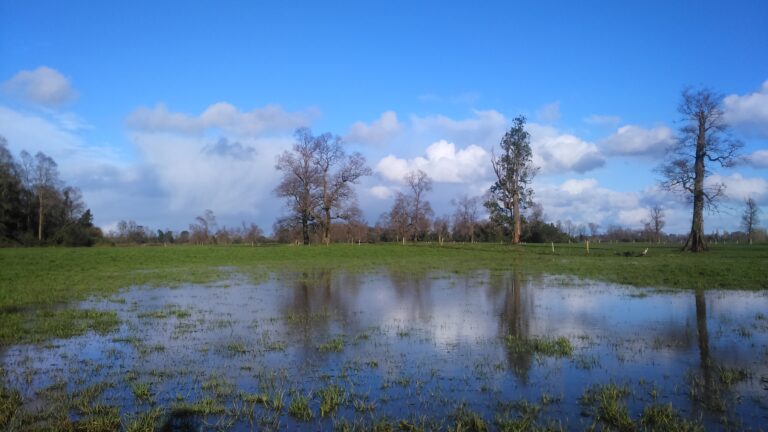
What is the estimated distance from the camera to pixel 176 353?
31.8 ft

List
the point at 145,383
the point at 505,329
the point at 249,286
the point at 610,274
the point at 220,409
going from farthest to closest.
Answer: the point at 610,274 < the point at 249,286 < the point at 505,329 < the point at 145,383 < the point at 220,409

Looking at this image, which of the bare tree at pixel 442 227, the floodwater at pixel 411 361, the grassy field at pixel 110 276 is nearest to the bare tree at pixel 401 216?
the bare tree at pixel 442 227

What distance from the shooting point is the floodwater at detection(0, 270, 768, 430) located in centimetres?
639

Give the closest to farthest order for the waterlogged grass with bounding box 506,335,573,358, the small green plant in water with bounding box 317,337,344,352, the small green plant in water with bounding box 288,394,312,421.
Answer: the small green plant in water with bounding box 288,394,312,421 → the waterlogged grass with bounding box 506,335,573,358 → the small green plant in water with bounding box 317,337,344,352

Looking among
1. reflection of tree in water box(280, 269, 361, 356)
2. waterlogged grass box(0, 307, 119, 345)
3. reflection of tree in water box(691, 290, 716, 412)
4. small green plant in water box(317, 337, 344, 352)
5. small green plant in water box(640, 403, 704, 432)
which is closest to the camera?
small green plant in water box(640, 403, 704, 432)

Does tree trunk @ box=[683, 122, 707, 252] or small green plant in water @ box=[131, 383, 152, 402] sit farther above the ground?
tree trunk @ box=[683, 122, 707, 252]

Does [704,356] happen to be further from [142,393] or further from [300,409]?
[142,393]

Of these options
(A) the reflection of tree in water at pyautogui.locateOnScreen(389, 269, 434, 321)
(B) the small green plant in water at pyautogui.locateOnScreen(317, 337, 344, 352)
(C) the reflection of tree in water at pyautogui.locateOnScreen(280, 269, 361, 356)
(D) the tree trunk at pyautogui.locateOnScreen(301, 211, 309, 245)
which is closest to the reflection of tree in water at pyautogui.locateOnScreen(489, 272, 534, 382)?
(A) the reflection of tree in water at pyautogui.locateOnScreen(389, 269, 434, 321)

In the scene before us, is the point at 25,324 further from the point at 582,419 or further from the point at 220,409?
the point at 582,419

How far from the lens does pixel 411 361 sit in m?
8.91

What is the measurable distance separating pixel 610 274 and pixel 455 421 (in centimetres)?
2297

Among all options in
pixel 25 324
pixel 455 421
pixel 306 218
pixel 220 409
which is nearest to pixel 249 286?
pixel 25 324

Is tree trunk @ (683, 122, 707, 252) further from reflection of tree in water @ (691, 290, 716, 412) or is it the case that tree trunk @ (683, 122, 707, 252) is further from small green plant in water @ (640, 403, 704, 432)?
small green plant in water @ (640, 403, 704, 432)

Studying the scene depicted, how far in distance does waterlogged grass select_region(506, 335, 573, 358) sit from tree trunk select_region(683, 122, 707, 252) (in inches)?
1492
